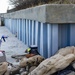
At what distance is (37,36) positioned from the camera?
829 cm

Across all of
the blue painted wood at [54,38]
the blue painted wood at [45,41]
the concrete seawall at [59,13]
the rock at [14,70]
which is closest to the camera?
the rock at [14,70]

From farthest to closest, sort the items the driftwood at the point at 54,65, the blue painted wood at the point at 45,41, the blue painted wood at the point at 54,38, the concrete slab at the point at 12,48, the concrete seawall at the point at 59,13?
the concrete slab at the point at 12,48, the blue painted wood at the point at 45,41, the blue painted wood at the point at 54,38, the concrete seawall at the point at 59,13, the driftwood at the point at 54,65

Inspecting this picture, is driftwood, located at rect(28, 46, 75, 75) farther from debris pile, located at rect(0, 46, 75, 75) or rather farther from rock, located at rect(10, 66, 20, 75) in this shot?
rock, located at rect(10, 66, 20, 75)

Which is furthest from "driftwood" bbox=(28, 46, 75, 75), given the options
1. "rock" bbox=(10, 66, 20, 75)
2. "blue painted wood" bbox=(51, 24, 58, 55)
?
"blue painted wood" bbox=(51, 24, 58, 55)

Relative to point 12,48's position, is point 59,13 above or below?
above

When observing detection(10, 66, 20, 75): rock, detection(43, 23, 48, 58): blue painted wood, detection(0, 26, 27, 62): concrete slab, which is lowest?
detection(0, 26, 27, 62): concrete slab

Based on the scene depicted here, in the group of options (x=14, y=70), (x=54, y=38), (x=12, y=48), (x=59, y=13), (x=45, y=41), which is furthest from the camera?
(x=12, y=48)

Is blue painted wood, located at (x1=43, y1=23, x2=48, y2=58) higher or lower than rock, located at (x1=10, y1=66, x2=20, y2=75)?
higher

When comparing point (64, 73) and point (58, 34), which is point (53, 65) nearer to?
point (64, 73)

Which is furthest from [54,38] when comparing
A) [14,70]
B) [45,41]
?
[14,70]

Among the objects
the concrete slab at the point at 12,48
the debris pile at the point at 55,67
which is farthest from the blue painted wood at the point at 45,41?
the concrete slab at the point at 12,48

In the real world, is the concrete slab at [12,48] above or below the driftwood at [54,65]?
below

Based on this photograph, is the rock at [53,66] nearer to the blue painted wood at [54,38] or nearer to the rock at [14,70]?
the rock at [14,70]

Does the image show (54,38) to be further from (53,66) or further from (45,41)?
(53,66)
